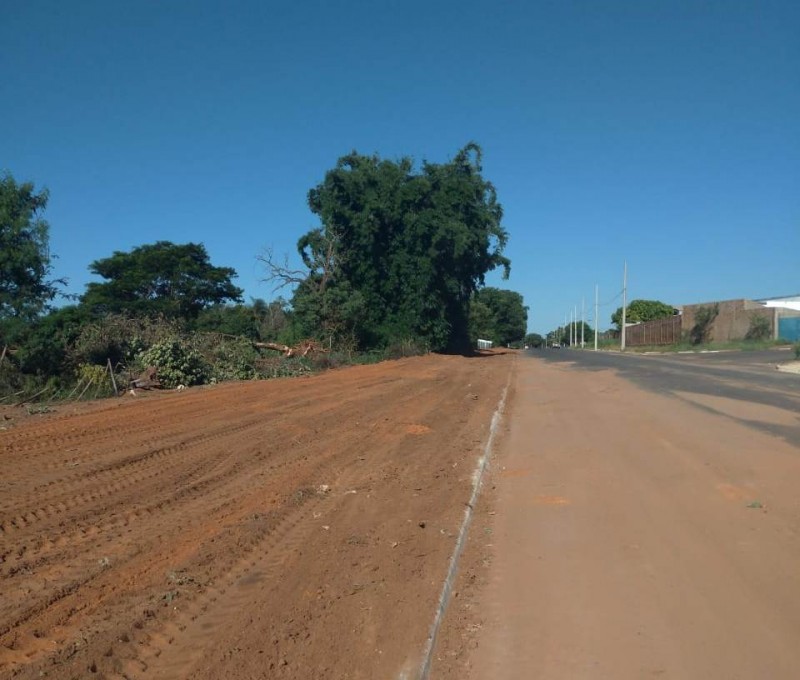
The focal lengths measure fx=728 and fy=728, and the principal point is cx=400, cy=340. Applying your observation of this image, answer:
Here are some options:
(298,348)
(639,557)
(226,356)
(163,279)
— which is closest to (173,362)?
(226,356)

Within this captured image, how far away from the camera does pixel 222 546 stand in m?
6.51

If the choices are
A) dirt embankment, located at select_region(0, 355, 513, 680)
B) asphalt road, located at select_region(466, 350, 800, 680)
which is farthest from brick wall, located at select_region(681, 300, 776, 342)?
dirt embankment, located at select_region(0, 355, 513, 680)

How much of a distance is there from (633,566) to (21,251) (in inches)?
1071

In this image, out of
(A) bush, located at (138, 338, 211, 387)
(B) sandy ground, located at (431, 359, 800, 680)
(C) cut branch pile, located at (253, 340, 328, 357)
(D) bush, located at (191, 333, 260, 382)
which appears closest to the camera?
(B) sandy ground, located at (431, 359, 800, 680)

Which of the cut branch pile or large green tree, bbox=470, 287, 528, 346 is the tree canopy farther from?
the cut branch pile

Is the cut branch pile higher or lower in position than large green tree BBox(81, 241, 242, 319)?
lower

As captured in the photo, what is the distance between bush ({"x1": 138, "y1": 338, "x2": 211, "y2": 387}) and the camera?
2234 centimetres

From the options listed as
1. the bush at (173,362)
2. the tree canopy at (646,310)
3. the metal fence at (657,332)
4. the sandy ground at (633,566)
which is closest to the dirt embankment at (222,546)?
the sandy ground at (633,566)

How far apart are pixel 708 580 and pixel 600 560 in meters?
0.88

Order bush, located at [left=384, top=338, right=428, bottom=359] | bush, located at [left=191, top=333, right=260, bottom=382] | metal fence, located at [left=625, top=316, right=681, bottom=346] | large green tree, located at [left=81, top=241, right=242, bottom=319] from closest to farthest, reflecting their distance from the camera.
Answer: bush, located at [left=191, top=333, right=260, bottom=382] < bush, located at [left=384, top=338, right=428, bottom=359] < large green tree, located at [left=81, top=241, right=242, bottom=319] < metal fence, located at [left=625, top=316, right=681, bottom=346]

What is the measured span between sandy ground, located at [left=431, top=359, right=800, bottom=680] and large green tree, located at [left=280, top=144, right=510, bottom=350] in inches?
1258

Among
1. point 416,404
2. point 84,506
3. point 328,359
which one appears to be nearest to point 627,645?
point 84,506

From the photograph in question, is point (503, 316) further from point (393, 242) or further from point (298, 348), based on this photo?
point (298, 348)

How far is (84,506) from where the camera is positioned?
25.2 feet
